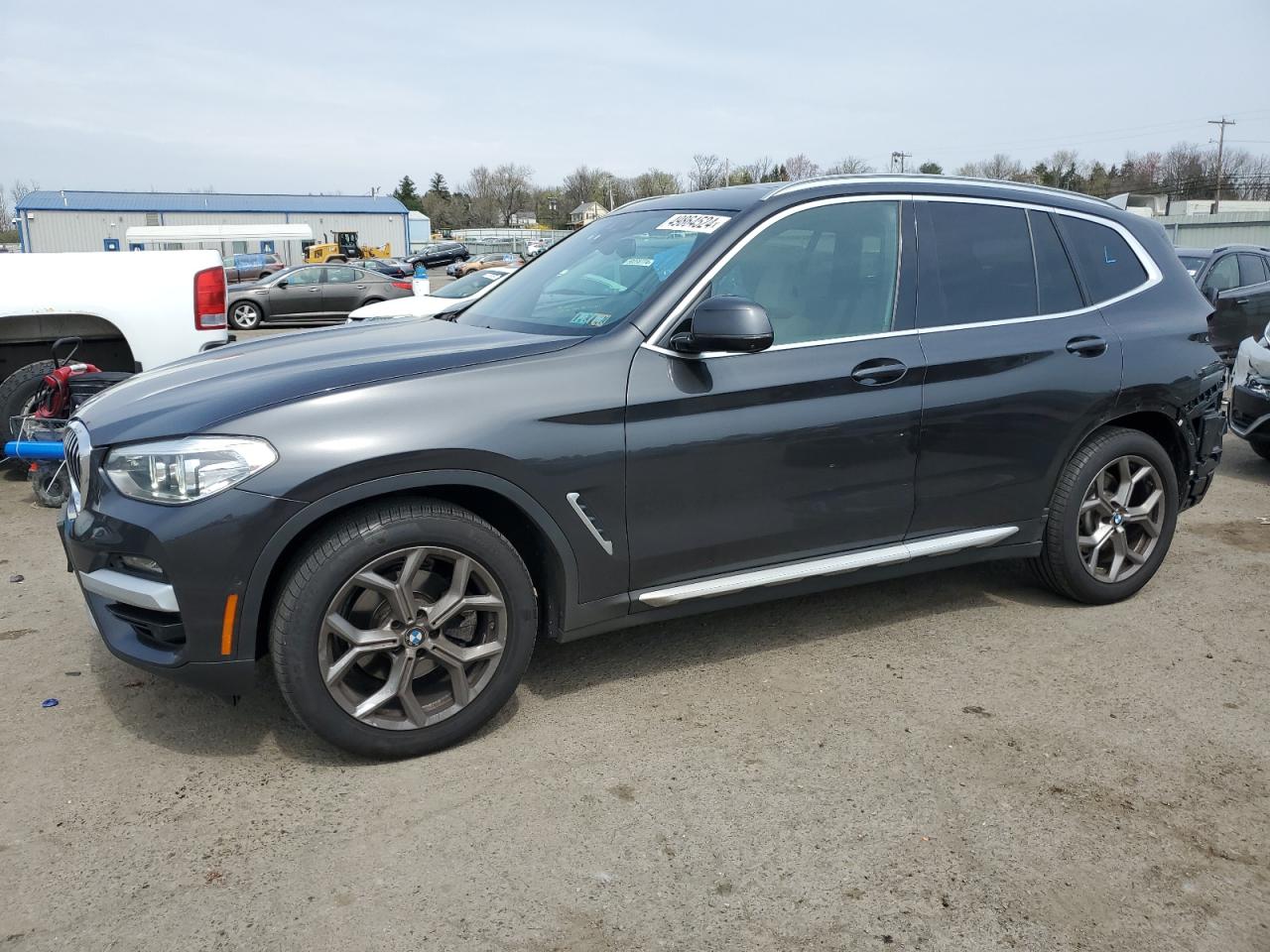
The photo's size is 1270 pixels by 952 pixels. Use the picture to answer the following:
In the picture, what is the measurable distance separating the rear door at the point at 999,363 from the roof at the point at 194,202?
75.2 m

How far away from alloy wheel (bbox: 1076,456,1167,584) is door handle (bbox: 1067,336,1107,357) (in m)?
0.50

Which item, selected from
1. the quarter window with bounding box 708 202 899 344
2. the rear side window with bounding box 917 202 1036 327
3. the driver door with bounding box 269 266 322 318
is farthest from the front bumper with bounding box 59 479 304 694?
the driver door with bounding box 269 266 322 318

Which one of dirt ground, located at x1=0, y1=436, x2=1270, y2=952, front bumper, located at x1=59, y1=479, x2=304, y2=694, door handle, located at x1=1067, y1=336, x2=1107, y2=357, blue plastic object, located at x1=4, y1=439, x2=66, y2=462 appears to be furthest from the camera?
blue plastic object, located at x1=4, y1=439, x2=66, y2=462

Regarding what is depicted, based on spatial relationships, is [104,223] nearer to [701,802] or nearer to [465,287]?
[465,287]

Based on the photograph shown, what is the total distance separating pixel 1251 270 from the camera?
37.6ft

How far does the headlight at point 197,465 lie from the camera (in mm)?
2873

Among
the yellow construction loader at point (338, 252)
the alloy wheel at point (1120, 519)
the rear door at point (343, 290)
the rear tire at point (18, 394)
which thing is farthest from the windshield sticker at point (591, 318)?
the yellow construction loader at point (338, 252)

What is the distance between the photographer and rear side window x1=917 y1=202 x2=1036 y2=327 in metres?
3.93

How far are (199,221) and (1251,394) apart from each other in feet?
244

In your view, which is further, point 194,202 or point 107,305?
point 194,202

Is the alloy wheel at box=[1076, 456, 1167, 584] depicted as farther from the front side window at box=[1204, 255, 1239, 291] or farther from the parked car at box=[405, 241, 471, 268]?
the parked car at box=[405, 241, 471, 268]

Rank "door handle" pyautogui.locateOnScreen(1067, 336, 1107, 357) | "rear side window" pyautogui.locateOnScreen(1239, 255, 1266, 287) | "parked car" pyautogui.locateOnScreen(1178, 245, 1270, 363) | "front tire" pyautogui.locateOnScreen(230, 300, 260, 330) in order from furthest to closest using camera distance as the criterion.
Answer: "front tire" pyautogui.locateOnScreen(230, 300, 260, 330), "rear side window" pyautogui.locateOnScreen(1239, 255, 1266, 287), "parked car" pyautogui.locateOnScreen(1178, 245, 1270, 363), "door handle" pyautogui.locateOnScreen(1067, 336, 1107, 357)

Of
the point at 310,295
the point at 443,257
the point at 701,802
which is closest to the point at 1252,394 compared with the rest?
the point at 701,802

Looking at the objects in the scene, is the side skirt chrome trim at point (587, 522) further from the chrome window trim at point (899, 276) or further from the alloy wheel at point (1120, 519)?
the alloy wheel at point (1120, 519)
